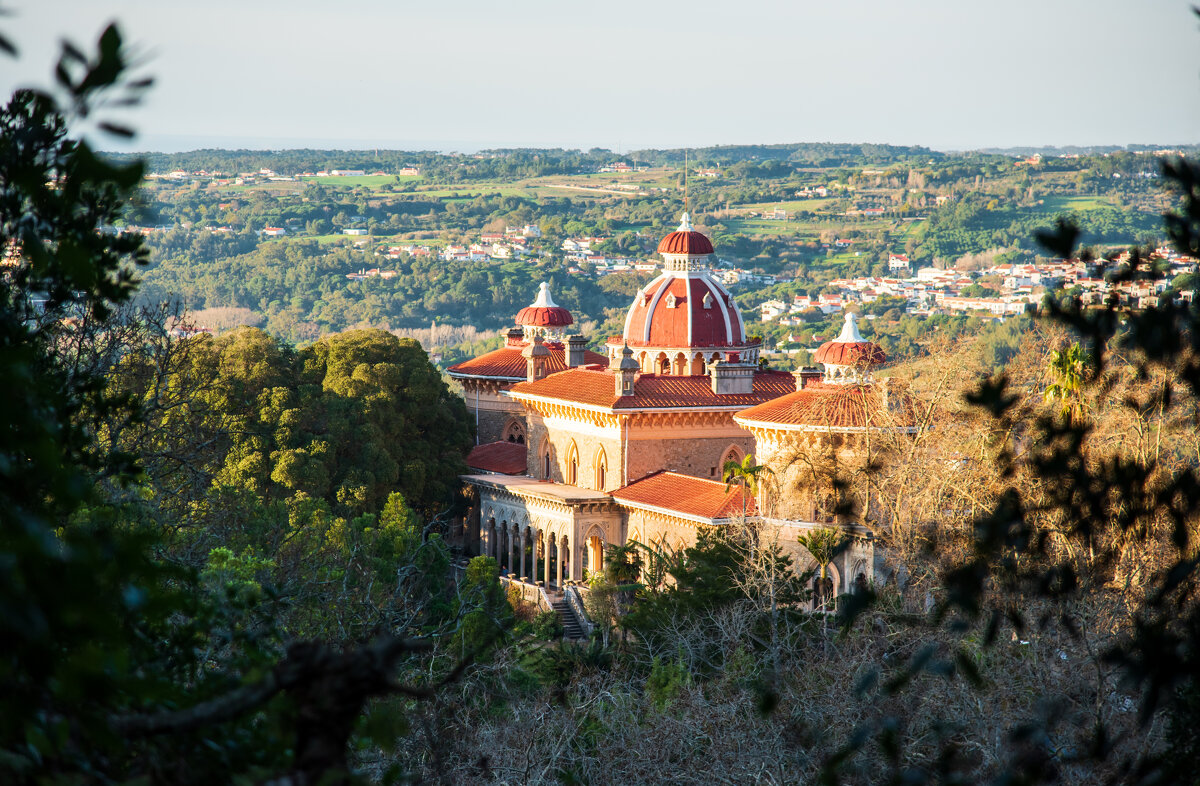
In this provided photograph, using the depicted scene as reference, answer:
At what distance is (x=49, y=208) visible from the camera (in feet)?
21.4

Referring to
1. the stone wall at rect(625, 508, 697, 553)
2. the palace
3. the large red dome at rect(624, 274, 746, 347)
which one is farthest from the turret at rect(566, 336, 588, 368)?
the stone wall at rect(625, 508, 697, 553)

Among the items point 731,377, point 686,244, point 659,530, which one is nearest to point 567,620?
point 659,530

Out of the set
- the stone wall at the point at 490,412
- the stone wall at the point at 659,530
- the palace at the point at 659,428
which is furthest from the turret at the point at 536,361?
the stone wall at the point at 659,530

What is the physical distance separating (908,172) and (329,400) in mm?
133489

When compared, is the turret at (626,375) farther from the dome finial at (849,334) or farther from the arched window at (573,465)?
the dome finial at (849,334)

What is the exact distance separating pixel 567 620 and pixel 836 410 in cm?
791

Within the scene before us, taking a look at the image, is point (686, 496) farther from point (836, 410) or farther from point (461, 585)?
point (461, 585)

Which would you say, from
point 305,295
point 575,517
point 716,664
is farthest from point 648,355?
point 305,295

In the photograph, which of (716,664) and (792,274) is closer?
(716,664)

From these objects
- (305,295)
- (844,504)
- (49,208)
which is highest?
(49,208)

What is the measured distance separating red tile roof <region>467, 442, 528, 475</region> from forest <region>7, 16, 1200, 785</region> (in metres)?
0.82

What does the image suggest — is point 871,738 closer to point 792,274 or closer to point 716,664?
point 716,664

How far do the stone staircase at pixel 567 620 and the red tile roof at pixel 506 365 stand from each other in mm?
9736

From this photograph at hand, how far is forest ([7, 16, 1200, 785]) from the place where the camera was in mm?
5086
